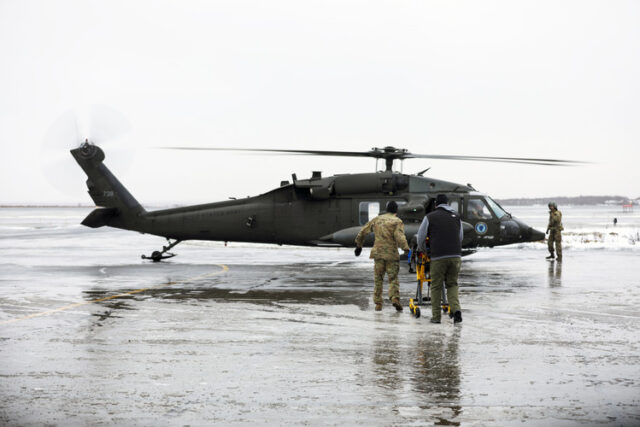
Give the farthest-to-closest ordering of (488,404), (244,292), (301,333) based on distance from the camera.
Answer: (244,292), (301,333), (488,404)

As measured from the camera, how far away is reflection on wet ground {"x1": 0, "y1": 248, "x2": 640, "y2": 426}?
5273 mm

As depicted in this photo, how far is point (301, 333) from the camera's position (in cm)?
872

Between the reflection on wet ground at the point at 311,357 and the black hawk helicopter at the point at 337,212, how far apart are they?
188 inches

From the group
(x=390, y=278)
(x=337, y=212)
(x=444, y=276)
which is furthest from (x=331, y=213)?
(x=444, y=276)

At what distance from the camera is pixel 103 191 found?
2134 cm

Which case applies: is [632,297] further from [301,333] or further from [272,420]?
[272,420]

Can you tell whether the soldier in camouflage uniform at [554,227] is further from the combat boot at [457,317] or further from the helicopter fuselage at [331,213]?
the combat boot at [457,317]

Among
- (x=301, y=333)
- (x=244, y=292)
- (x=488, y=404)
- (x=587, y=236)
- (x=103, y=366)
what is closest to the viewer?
(x=488, y=404)

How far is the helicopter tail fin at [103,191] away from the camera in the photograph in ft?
69.5

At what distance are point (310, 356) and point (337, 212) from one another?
39.9ft

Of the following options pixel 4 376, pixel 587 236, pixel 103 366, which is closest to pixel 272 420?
pixel 103 366

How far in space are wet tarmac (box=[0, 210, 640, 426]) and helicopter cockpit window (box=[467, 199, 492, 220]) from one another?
427cm

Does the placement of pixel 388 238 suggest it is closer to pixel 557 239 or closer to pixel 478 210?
pixel 478 210

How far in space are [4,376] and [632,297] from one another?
1078 cm
